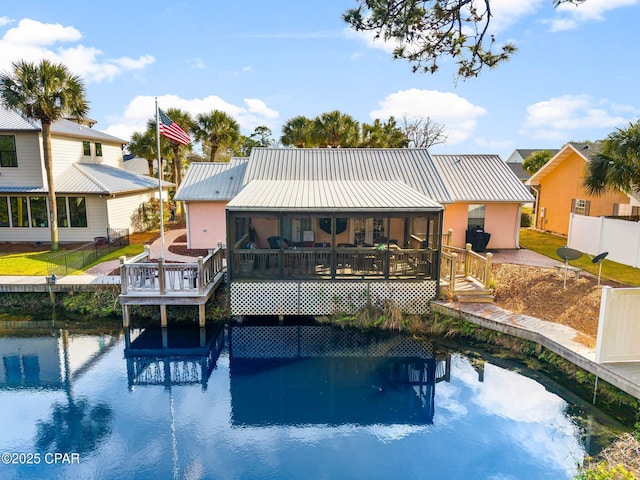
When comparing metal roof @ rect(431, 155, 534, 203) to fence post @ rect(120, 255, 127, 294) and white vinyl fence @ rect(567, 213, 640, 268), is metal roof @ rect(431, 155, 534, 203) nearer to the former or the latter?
white vinyl fence @ rect(567, 213, 640, 268)

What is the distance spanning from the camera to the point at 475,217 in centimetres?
1917

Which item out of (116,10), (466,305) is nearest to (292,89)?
(116,10)

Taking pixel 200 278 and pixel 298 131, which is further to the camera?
pixel 298 131

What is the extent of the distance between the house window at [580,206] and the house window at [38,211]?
88.2ft

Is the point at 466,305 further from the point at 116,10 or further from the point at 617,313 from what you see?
the point at 116,10

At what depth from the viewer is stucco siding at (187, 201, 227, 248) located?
18828 mm

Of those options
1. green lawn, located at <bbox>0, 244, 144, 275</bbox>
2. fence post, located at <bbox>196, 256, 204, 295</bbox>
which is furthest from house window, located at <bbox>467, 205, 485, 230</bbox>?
green lawn, located at <bbox>0, 244, 144, 275</bbox>

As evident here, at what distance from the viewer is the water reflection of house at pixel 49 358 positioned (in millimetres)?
10500

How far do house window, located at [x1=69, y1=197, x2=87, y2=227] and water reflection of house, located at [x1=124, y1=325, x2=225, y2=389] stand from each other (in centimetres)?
1017

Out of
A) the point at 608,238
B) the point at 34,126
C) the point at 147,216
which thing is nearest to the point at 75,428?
the point at 34,126

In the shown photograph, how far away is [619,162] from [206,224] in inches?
634

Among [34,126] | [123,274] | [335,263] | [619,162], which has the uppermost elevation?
[34,126]

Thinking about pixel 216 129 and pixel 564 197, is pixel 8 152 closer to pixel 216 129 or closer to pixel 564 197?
pixel 216 129

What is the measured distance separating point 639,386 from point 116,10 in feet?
62.6
